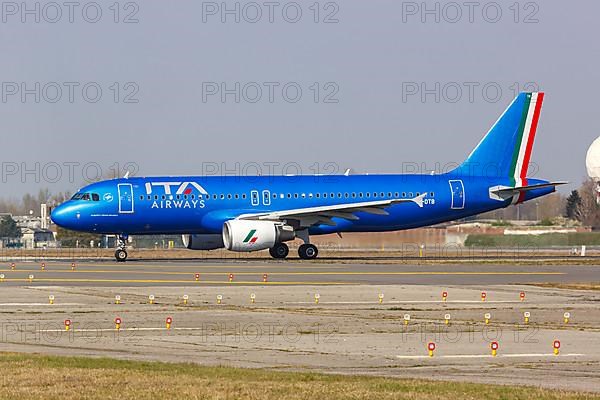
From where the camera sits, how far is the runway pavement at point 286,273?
40031 millimetres

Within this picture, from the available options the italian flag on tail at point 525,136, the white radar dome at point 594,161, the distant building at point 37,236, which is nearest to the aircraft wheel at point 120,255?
the italian flag on tail at point 525,136

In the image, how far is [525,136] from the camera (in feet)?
202

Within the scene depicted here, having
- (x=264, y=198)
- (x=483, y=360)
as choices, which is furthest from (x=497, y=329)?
(x=264, y=198)

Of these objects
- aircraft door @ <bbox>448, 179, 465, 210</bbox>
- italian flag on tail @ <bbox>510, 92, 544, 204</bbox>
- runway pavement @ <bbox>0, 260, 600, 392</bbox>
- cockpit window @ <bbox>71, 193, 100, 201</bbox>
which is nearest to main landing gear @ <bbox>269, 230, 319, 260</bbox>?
aircraft door @ <bbox>448, 179, 465, 210</bbox>

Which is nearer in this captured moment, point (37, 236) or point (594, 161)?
point (594, 161)

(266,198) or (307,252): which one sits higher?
(266,198)

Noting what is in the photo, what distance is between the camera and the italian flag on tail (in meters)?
61.2

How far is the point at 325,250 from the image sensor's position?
246 feet

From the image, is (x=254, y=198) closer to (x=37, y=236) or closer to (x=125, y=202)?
(x=125, y=202)

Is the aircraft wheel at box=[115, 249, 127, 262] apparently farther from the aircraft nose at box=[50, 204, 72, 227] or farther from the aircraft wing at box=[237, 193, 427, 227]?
the aircraft wing at box=[237, 193, 427, 227]

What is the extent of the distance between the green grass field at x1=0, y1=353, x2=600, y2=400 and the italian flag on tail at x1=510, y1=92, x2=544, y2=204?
45633mm

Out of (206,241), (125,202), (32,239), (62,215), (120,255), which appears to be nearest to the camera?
(125,202)

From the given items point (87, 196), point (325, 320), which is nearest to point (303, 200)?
point (87, 196)

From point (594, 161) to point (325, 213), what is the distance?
44.5 metres
